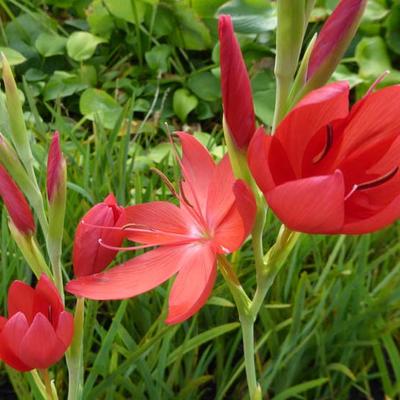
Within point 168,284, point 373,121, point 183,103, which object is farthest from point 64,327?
point 183,103

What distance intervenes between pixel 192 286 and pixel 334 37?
0.61 feet

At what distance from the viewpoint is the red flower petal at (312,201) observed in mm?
464

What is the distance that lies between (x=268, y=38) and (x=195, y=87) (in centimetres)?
24

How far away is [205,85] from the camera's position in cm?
209

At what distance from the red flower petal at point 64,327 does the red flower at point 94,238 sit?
1.8 inches

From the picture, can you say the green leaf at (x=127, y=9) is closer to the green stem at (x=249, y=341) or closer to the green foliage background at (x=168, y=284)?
the green foliage background at (x=168, y=284)

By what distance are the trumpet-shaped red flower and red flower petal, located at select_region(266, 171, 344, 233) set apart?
0.03m

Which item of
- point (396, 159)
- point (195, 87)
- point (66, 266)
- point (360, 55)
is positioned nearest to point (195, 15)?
point (195, 87)

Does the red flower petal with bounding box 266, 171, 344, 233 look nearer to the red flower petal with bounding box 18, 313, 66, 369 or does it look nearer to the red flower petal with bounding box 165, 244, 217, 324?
the red flower petal with bounding box 165, 244, 217, 324

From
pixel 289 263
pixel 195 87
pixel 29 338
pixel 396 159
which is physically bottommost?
pixel 195 87

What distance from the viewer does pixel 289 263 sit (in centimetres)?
123

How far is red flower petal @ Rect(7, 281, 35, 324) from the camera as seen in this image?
1.90 feet

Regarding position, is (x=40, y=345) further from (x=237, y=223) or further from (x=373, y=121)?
(x=373, y=121)

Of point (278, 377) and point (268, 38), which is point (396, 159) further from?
point (268, 38)
